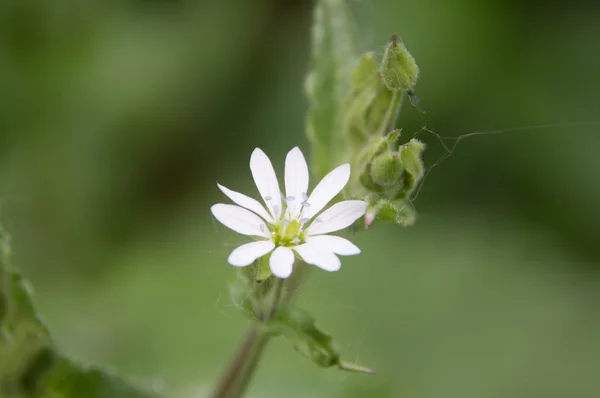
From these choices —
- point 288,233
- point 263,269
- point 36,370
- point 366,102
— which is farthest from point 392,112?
point 36,370

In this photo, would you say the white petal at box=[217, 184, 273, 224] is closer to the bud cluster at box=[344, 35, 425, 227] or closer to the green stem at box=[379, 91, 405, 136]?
the bud cluster at box=[344, 35, 425, 227]

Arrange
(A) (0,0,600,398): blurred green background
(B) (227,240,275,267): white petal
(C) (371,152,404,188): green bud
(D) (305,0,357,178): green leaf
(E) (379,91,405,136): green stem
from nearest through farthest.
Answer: (B) (227,240,275,267): white petal → (C) (371,152,404,188): green bud → (E) (379,91,405,136): green stem → (D) (305,0,357,178): green leaf → (A) (0,0,600,398): blurred green background

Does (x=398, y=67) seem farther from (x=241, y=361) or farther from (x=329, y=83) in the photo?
(x=241, y=361)

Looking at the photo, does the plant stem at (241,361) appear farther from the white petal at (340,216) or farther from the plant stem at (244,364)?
the white petal at (340,216)

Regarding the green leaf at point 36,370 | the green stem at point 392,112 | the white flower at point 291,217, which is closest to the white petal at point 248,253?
the white flower at point 291,217

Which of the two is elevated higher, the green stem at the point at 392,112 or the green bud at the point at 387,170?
the green stem at the point at 392,112

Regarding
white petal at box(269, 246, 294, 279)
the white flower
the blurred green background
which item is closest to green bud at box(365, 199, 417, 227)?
the white flower

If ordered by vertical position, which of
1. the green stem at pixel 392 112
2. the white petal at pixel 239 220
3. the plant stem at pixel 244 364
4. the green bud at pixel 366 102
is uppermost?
the green bud at pixel 366 102
